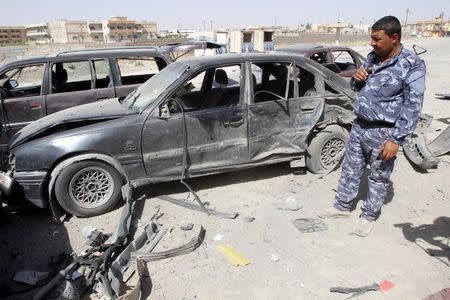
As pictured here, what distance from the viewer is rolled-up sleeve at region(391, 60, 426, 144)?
10.5ft

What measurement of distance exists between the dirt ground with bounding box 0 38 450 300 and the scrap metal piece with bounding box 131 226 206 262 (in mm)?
62

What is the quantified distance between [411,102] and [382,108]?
0.92ft

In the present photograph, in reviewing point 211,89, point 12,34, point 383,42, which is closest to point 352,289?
point 383,42

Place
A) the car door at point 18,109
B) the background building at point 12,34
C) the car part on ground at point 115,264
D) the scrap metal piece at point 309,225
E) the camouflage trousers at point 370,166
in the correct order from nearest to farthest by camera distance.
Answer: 1. the car part on ground at point 115,264
2. the camouflage trousers at point 370,166
3. the scrap metal piece at point 309,225
4. the car door at point 18,109
5. the background building at point 12,34

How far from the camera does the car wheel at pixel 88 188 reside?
13.5 feet

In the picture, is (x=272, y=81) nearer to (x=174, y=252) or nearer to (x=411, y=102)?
(x=411, y=102)

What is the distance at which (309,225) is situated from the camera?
4.07 metres

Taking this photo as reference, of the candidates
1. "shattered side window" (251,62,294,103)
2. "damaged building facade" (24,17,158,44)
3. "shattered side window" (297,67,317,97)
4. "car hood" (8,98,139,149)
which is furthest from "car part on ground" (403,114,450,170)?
"damaged building facade" (24,17,158,44)

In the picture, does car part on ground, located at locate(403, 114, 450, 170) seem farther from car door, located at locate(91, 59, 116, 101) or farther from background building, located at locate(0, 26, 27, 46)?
background building, located at locate(0, 26, 27, 46)

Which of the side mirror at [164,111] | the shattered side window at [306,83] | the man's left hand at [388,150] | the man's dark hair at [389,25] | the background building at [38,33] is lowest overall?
the background building at [38,33]

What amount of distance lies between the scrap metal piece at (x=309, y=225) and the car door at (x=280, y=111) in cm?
104

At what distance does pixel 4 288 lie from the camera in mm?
3133

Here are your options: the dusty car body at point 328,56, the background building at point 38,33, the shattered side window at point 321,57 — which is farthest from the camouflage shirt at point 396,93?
the background building at point 38,33

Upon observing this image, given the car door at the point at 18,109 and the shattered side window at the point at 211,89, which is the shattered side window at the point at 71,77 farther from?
the shattered side window at the point at 211,89
